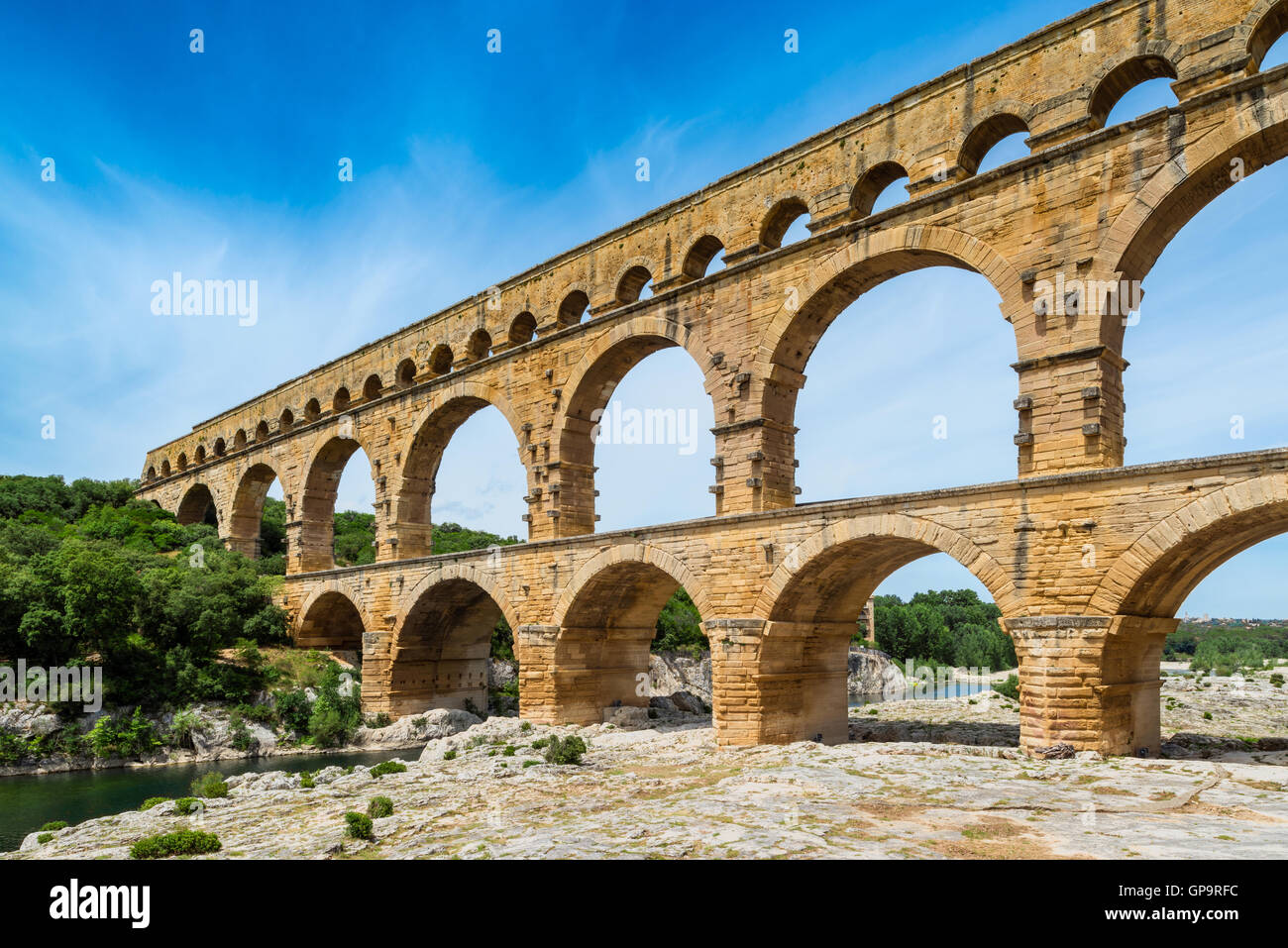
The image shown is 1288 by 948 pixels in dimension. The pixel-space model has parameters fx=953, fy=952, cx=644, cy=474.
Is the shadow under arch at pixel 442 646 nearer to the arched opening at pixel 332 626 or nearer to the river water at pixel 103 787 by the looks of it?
the river water at pixel 103 787

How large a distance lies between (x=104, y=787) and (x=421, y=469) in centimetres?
1157

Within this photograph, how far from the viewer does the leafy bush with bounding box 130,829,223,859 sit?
32.3 ft

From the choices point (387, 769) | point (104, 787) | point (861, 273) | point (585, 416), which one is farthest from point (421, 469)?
point (861, 273)

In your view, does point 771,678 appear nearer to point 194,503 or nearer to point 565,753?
point 565,753

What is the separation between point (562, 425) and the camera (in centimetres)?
2250

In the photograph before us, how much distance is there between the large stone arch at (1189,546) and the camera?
11859mm

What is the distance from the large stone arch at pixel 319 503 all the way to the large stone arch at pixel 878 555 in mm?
18829

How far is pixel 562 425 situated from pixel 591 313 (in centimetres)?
276

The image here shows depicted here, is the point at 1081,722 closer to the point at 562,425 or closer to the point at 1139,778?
the point at 1139,778

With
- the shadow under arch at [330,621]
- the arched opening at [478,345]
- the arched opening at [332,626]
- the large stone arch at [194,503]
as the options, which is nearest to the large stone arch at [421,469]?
the arched opening at [478,345]

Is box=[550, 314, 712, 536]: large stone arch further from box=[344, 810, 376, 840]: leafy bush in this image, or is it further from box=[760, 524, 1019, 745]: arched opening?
box=[344, 810, 376, 840]: leafy bush

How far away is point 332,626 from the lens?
3103 centimetres
